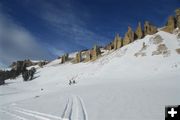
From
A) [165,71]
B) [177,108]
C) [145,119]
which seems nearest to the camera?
[177,108]

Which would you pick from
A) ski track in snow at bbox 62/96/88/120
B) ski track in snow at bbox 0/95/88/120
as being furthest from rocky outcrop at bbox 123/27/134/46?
ski track in snow at bbox 0/95/88/120

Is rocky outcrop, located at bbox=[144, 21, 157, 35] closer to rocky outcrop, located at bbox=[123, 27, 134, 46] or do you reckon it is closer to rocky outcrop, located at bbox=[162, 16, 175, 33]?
rocky outcrop, located at bbox=[123, 27, 134, 46]

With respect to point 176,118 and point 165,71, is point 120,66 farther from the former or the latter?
point 176,118

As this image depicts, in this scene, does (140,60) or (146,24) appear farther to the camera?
(146,24)

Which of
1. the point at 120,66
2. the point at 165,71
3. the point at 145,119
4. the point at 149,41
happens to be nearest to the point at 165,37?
the point at 149,41

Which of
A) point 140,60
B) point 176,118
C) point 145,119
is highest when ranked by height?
point 140,60

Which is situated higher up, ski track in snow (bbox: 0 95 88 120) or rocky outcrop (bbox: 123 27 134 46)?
rocky outcrop (bbox: 123 27 134 46)

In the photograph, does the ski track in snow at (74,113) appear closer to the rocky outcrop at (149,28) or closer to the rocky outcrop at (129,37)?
the rocky outcrop at (149,28)

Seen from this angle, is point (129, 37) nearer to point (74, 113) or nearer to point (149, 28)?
point (149, 28)

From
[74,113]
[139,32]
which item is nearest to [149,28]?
[139,32]

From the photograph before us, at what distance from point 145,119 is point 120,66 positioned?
62.2m

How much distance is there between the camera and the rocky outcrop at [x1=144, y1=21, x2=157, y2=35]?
97.1 meters

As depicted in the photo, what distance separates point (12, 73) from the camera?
13400cm

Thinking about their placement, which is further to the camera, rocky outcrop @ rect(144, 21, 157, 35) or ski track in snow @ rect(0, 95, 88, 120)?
rocky outcrop @ rect(144, 21, 157, 35)
